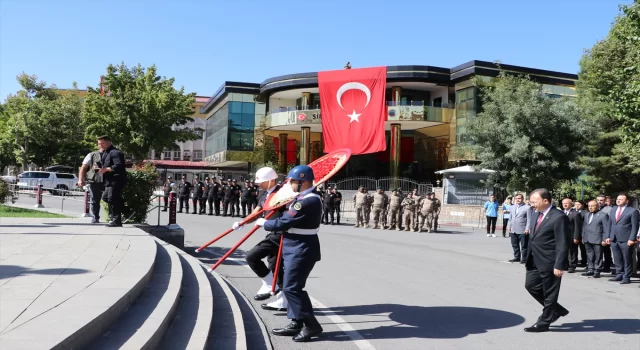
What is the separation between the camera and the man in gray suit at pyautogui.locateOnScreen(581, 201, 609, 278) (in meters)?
11.4

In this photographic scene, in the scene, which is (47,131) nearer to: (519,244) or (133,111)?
(133,111)

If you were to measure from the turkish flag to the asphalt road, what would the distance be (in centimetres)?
2293

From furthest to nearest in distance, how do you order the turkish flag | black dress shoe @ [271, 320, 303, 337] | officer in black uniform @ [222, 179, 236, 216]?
the turkish flag < officer in black uniform @ [222, 179, 236, 216] < black dress shoe @ [271, 320, 303, 337]

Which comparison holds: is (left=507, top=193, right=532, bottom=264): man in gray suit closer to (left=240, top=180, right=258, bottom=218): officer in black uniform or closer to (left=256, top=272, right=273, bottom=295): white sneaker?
(left=256, top=272, right=273, bottom=295): white sneaker

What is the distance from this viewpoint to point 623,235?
10.9 m

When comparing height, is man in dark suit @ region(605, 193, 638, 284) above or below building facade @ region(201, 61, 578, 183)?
below

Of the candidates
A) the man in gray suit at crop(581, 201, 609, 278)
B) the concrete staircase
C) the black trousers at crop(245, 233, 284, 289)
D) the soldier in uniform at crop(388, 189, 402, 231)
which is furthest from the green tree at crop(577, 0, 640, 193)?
the concrete staircase

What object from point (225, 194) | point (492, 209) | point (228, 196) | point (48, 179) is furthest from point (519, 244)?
point (48, 179)

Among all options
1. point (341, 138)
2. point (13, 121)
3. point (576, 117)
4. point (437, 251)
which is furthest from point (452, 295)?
point (13, 121)

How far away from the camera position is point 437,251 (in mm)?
14727

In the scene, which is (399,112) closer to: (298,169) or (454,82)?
(454,82)

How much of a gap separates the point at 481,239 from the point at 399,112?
23.5m

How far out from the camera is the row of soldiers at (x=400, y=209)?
2206cm

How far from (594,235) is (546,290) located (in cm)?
603
